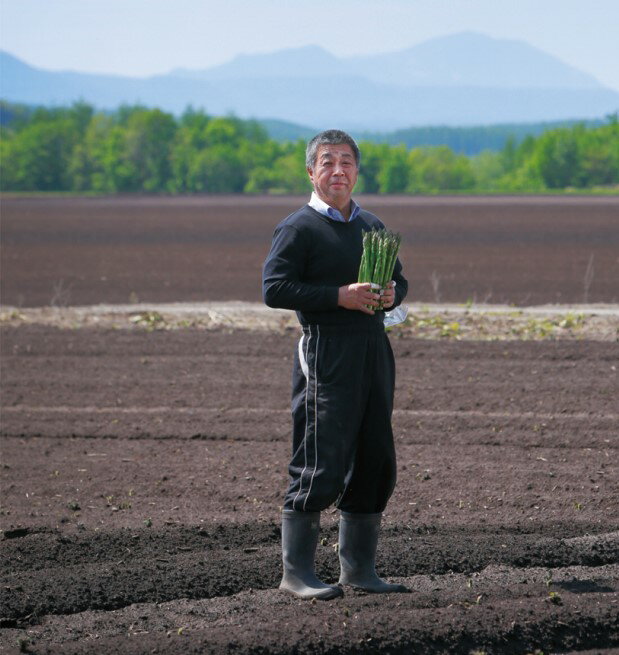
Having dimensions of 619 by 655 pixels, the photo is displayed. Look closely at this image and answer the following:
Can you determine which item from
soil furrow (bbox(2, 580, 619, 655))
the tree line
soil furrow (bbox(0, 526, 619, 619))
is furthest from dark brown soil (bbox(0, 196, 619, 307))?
the tree line

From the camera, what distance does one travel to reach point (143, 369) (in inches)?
479

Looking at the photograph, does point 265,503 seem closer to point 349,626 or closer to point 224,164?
point 349,626

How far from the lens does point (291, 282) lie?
15.5ft

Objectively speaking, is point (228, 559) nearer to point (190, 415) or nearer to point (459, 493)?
point (459, 493)

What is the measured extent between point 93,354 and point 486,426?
565 centimetres

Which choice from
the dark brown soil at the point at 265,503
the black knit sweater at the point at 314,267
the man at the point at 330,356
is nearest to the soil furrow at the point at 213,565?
the dark brown soil at the point at 265,503

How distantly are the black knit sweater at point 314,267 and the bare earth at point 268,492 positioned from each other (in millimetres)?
1283

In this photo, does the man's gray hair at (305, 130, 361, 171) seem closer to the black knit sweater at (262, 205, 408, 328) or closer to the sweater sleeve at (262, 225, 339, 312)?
the black knit sweater at (262, 205, 408, 328)

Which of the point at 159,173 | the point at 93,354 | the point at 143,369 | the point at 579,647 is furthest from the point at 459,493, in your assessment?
the point at 159,173

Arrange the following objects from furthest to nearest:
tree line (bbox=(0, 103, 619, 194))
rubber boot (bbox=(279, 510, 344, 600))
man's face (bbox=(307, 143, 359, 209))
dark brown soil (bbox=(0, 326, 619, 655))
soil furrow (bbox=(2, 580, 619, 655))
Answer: tree line (bbox=(0, 103, 619, 194)) < rubber boot (bbox=(279, 510, 344, 600)) < man's face (bbox=(307, 143, 359, 209)) < dark brown soil (bbox=(0, 326, 619, 655)) < soil furrow (bbox=(2, 580, 619, 655))

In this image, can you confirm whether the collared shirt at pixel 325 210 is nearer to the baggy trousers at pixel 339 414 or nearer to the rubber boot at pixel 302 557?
the baggy trousers at pixel 339 414

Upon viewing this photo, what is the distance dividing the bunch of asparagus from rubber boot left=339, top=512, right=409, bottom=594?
104 centimetres

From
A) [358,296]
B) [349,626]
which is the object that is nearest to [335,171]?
[358,296]

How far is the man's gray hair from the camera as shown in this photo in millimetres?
4781
